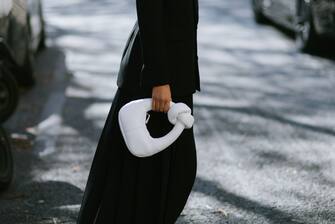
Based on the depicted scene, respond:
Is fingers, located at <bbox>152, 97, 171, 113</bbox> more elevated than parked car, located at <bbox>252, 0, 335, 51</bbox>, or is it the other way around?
fingers, located at <bbox>152, 97, 171, 113</bbox>

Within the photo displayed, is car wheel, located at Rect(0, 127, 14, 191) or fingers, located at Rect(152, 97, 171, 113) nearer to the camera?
fingers, located at Rect(152, 97, 171, 113)

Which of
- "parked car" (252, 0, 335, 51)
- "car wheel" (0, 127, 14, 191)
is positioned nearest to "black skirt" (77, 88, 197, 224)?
"car wheel" (0, 127, 14, 191)

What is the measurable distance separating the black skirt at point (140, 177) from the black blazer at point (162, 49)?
0.29 feet

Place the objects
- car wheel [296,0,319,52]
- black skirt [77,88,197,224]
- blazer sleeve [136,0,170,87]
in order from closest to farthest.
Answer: blazer sleeve [136,0,170,87] < black skirt [77,88,197,224] < car wheel [296,0,319,52]

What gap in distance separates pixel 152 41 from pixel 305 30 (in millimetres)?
7686

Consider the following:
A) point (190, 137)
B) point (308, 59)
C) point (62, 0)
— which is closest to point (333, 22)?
point (308, 59)

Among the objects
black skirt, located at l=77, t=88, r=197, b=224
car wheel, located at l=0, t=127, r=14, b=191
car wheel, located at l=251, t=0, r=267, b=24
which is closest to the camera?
black skirt, located at l=77, t=88, r=197, b=224

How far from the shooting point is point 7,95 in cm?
653

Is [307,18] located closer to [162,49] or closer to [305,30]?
[305,30]

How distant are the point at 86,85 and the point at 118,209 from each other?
5695 millimetres

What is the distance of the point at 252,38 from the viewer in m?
12.6

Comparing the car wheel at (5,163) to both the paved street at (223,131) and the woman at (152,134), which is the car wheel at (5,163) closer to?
the paved street at (223,131)

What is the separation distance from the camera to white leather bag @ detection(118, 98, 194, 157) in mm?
3273

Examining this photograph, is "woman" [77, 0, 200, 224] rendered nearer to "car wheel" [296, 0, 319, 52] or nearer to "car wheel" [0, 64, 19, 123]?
"car wheel" [0, 64, 19, 123]
